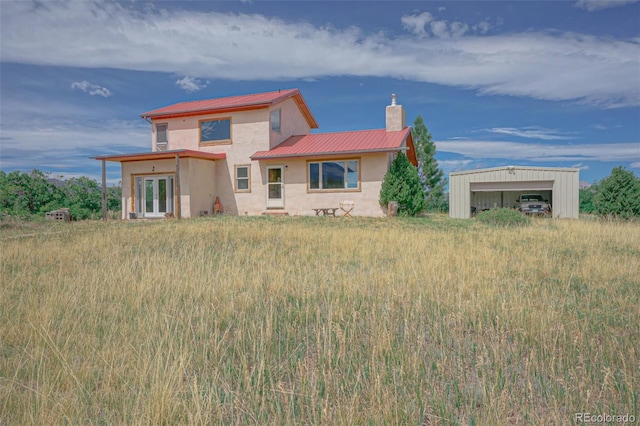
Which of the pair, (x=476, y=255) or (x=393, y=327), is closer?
(x=393, y=327)

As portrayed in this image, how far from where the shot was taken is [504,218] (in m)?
16.9

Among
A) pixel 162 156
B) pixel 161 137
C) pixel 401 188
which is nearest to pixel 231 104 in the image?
pixel 162 156

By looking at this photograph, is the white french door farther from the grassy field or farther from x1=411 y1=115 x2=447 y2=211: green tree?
x1=411 y1=115 x2=447 y2=211: green tree

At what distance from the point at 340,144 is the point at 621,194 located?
14.1m

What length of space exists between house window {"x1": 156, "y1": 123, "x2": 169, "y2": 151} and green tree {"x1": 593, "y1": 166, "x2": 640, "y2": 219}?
2455 cm

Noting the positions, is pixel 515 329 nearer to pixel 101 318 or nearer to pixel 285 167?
pixel 101 318

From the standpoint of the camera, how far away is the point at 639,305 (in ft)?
16.8

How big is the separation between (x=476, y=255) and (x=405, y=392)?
19.3 feet

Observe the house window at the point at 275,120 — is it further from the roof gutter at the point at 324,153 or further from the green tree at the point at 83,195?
the green tree at the point at 83,195

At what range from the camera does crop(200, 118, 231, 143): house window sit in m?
23.4

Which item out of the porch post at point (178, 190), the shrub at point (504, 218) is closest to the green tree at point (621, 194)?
the shrub at point (504, 218)

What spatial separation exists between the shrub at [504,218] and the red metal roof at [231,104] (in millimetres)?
12546

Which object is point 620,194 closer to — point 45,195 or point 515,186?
point 515,186

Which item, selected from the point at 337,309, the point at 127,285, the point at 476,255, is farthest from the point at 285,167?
the point at 337,309
